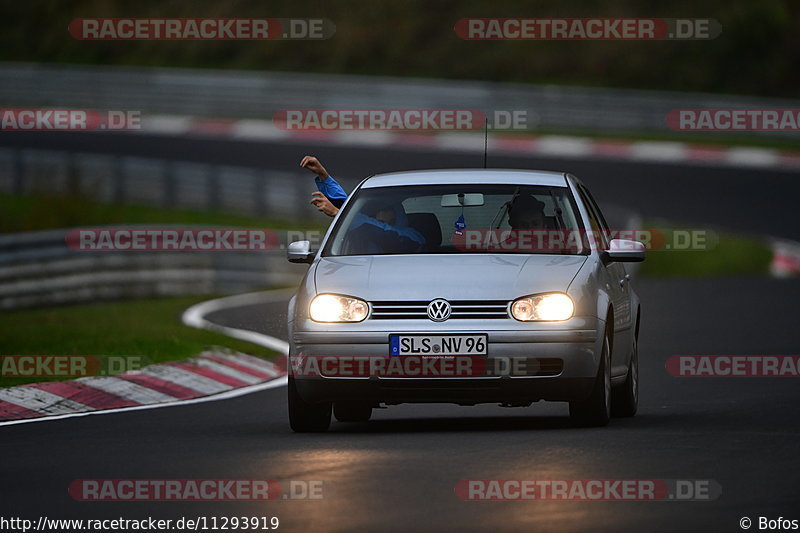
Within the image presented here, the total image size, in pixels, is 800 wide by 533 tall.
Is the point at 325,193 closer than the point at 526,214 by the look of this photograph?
No

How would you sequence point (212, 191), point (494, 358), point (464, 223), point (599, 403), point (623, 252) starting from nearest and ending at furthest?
Answer: point (494, 358) < point (599, 403) < point (623, 252) < point (464, 223) < point (212, 191)

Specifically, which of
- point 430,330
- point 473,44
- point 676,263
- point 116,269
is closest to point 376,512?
point 430,330

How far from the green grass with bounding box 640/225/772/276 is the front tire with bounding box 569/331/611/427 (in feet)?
62.5

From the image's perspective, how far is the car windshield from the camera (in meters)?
11.4

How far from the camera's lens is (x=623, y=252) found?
37.3 ft

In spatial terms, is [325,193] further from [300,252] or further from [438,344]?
[438,344]

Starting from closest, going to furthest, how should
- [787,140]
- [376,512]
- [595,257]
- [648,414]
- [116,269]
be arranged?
[376,512]
[595,257]
[648,414]
[116,269]
[787,140]

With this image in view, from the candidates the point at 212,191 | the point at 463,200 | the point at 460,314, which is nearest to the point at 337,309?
the point at 460,314

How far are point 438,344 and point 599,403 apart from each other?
1.08 metres

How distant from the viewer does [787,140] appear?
1679 inches

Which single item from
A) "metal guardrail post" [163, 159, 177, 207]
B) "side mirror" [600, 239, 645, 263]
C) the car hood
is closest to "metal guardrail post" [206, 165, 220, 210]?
"metal guardrail post" [163, 159, 177, 207]

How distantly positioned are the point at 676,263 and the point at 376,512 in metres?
23.7

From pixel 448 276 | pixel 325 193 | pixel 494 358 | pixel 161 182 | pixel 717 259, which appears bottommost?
pixel 494 358

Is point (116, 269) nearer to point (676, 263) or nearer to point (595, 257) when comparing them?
point (676, 263)
